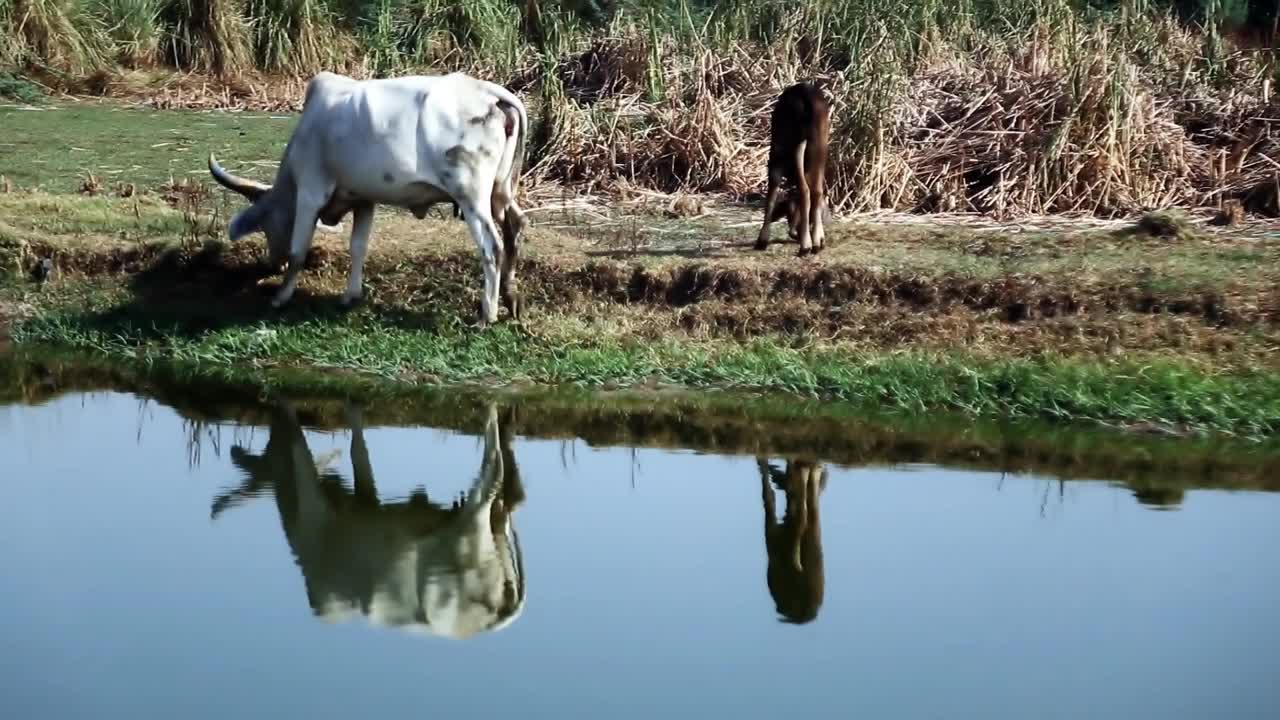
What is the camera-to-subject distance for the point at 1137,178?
45.7 ft

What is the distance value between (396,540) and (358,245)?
11.9 ft

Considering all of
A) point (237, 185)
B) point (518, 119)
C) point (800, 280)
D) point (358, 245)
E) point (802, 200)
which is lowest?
point (800, 280)

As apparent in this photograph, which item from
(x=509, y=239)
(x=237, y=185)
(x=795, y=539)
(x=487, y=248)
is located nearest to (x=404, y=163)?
(x=487, y=248)

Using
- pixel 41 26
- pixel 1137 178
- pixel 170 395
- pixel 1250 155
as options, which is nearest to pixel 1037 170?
Answer: pixel 1137 178

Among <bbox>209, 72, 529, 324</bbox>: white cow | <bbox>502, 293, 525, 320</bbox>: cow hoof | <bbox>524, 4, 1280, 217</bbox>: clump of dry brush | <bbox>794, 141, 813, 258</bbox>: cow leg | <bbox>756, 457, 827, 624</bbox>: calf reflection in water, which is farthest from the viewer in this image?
<bbox>524, 4, 1280, 217</bbox>: clump of dry brush

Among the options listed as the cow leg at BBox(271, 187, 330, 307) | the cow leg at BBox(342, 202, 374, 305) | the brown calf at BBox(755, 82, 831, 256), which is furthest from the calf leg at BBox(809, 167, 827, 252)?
A: the cow leg at BBox(271, 187, 330, 307)

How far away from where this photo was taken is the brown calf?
38.5 feet

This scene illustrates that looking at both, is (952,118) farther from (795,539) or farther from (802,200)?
(795,539)

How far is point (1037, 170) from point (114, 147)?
7.36 metres

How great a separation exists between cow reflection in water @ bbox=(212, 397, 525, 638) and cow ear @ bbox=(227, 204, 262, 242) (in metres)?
2.00

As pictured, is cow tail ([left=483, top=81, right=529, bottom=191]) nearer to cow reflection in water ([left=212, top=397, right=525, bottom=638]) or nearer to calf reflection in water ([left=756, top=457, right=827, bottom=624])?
cow reflection in water ([left=212, top=397, right=525, bottom=638])

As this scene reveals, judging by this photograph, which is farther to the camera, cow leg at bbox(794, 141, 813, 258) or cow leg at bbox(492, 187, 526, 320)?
cow leg at bbox(794, 141, 813, 258)

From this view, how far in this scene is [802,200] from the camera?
1186cm

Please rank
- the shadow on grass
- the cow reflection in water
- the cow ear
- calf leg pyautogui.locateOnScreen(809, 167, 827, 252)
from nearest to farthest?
1. the cow reflection in water
2. the shadow on grass
3. the cow ear
4. calf leg pyautogui.locateOnScreen(809, 167, 827, 252)
